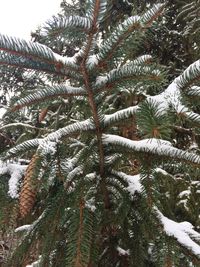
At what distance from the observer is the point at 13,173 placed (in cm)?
176

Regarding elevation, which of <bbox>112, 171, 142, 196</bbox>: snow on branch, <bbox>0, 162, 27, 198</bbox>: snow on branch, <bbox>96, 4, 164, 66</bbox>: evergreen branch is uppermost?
<bbox>96, 4, 164, 66</bbox>: evergreen branch

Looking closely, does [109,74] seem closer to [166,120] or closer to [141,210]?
[166,120]

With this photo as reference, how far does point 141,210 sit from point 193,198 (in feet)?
5.74

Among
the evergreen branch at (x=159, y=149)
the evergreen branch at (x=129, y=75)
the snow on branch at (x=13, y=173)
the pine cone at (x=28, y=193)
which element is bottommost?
the pine cone at (x=28, y=193)

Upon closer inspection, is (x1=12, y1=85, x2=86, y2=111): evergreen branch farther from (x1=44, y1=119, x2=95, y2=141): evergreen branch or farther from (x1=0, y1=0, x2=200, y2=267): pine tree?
(x1=44, y1=119, x2=95, y2=141): evergreen branch

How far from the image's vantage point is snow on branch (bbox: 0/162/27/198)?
1.69m

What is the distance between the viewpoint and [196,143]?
4246 mm

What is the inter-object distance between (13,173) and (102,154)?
0.41m

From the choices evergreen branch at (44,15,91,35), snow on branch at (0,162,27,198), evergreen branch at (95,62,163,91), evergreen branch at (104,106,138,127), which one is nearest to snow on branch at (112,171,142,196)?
evergreen branch at (104,106,138,127)

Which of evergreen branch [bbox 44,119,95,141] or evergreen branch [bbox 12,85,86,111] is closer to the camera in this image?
evergreen branch [bbox 12,85,86,111]

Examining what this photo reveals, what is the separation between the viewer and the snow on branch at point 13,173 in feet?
5.55

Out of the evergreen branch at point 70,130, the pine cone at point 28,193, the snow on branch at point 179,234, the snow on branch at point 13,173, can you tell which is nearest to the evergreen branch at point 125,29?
the evergreen branch at point 70,130

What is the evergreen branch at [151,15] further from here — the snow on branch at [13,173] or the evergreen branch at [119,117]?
the snow on branch at [13,173]

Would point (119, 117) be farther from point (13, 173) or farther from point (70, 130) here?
point (13, 173)
